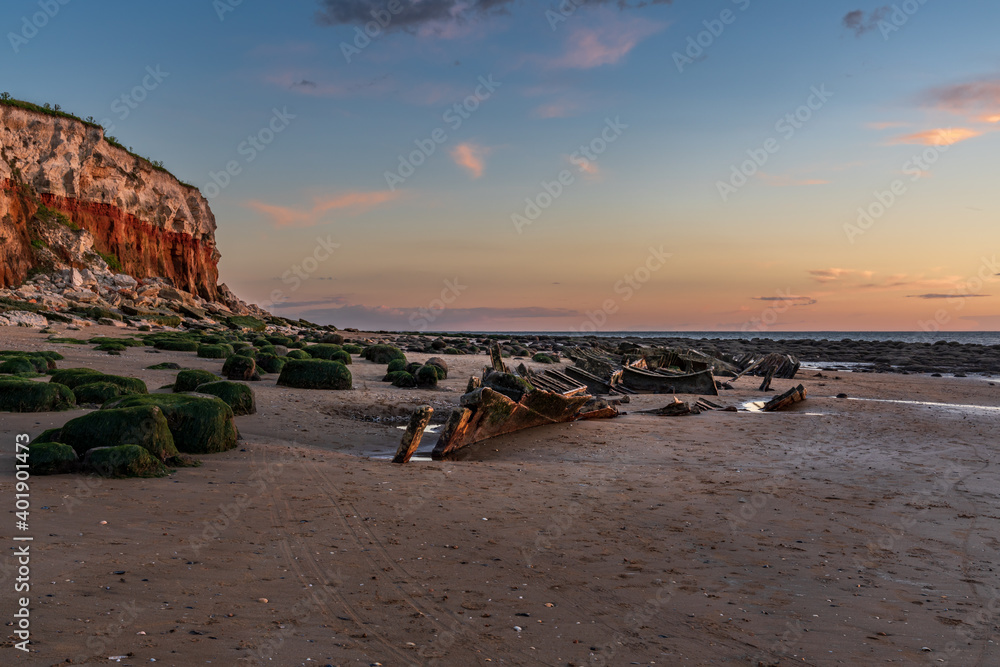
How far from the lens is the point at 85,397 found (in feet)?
32.2

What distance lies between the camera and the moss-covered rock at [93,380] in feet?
34.1

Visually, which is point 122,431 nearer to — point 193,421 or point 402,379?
point 193,421

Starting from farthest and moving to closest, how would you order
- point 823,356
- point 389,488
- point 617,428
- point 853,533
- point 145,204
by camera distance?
point 145,204, point 823,356, point 617,428, point 389,488, point 853,533

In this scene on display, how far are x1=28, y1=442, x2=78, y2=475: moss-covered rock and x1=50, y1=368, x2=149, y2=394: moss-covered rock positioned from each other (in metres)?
4.18

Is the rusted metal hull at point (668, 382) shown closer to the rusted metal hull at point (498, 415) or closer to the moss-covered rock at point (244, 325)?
the rusted metal hull at point (498, 415)

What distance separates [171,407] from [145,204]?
52.2 meters

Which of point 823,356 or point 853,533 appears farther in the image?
point 823,356

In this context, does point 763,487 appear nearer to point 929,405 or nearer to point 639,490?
point 639,490

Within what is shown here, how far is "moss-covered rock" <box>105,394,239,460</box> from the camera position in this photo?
7.69 metres

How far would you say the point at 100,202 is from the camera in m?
45.9

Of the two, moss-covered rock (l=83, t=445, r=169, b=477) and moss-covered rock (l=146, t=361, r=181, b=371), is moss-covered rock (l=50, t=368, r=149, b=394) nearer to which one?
moss-covered rock (l=146, t=361, r=181, b=371)

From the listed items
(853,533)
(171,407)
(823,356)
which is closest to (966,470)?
(853,533)

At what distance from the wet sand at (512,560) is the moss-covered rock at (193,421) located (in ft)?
1.91

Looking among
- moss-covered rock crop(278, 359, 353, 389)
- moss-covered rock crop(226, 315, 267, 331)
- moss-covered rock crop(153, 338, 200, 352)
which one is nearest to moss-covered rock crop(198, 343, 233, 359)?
moss-covered rock crop(153, 338, 200, 352)
